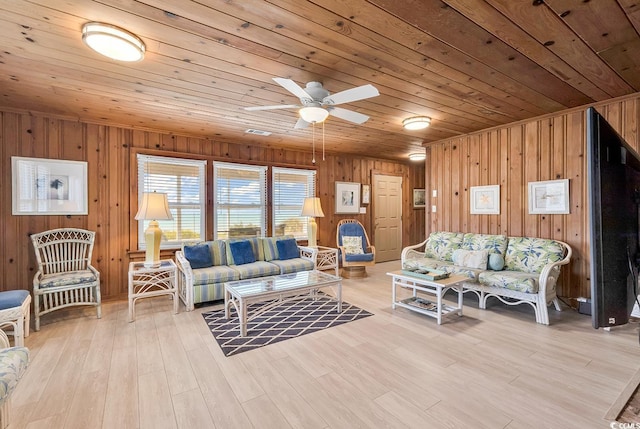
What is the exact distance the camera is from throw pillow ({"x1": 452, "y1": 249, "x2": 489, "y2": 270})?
12.3 ft

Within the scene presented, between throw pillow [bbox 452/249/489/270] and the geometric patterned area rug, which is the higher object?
throw pillow [bbox 452/249/489/270]

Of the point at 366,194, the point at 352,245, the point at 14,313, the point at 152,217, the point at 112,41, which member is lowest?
the point at 14,313

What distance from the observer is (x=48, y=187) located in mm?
3514

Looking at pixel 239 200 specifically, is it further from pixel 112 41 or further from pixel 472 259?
pixel 472 259

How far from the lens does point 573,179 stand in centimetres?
352

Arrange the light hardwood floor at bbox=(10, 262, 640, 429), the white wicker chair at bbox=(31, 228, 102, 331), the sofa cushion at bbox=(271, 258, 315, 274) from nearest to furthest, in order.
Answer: the light hardwood floor at bbox=(10, 262, 640, 429), the white wicker chair at bbox=(31, 228, 102, 331), the sofa cushion at bbox=(271, 258, 315, 274)

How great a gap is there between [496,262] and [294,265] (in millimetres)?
2691

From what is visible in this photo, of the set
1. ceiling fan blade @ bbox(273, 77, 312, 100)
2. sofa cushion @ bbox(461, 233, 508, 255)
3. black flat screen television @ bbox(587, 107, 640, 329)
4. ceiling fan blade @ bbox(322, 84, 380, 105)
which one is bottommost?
sofa cushion @ bbox(461, 233, 508, 255)

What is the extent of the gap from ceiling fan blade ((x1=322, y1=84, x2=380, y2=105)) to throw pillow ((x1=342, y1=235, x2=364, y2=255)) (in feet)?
10.7

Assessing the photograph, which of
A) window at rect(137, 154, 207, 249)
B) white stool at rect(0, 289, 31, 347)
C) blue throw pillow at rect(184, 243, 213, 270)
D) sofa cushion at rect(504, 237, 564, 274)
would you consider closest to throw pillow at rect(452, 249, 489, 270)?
sofa cushion at rect(504, 237, 564, 274)

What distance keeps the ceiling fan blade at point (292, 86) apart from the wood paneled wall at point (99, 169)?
2746 mm

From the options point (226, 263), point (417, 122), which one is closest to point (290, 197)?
point (226, 263)

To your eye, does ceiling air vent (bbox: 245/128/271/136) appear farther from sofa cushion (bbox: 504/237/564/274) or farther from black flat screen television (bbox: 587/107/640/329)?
black flat screen television (bbox: 587/107/640/329)

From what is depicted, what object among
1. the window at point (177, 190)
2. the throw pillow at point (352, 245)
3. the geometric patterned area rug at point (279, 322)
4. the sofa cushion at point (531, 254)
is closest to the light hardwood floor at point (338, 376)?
the geometric patterned area rug at point (279, 322)
